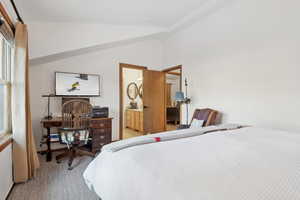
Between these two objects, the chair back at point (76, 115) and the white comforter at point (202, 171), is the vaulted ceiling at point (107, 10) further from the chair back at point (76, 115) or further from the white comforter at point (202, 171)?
the white comforter at point (202, 171)

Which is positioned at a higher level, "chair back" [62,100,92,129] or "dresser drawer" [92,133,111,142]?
"chair back" [62,100,92,129]

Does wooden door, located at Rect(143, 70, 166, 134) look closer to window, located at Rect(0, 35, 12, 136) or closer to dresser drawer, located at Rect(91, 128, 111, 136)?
dresser drawer, located at Rect(91, 128, 111, 136)

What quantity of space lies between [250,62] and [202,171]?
8.09ft

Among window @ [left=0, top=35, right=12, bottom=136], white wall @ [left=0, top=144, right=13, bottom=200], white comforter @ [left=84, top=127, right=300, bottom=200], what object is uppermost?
window @ [left=0, top=35, right=12, bottom=136]

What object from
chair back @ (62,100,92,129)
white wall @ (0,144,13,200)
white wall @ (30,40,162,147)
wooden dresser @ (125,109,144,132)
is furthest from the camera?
wooden dresser @ (125,109,144,132)

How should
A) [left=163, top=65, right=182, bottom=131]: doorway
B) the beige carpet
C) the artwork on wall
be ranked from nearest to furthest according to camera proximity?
the beige carpet, the artwork on wall, [left=163, top=65, right=182, bottom=131]: doorway

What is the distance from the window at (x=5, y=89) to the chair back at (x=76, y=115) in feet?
2.30

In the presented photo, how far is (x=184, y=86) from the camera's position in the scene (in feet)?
12.9

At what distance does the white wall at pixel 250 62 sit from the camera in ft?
7.27

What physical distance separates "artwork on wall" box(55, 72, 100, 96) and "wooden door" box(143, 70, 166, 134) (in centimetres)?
134

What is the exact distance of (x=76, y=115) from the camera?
275cm

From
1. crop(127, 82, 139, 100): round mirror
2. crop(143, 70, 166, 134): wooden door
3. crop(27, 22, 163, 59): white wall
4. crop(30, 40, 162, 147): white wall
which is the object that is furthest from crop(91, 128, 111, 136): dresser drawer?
crop(127, 82, 139, 100): round mirror

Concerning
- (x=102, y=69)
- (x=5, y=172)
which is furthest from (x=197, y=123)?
(x=5, y=172)

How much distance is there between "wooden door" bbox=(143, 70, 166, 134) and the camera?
448cm
